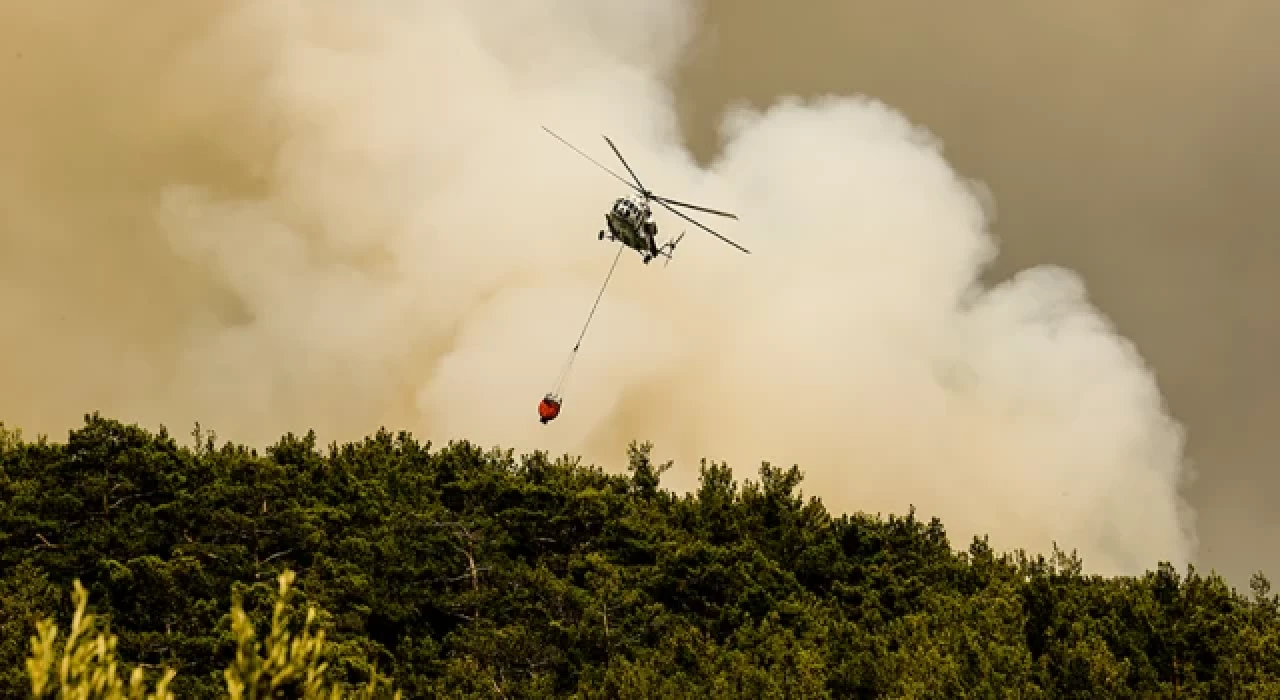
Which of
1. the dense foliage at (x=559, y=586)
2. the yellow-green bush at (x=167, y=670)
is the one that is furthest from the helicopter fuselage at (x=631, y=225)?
the yellow-green bush at (x=167, y=670)

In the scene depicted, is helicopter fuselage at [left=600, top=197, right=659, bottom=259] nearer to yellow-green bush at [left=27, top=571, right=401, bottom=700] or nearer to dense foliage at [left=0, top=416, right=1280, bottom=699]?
dense foliage at [left=0, top=416, right=1280, bottom=699]

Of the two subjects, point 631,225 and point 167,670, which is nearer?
point 167,670

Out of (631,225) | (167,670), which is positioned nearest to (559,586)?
(631,225)

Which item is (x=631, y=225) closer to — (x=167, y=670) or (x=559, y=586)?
(x=559, y=586)

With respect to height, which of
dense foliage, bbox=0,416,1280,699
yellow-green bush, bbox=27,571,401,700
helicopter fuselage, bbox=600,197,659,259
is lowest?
yellow-green bush, bbox=27,571,401,700

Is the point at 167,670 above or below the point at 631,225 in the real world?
below

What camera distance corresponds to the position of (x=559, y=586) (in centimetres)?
5478

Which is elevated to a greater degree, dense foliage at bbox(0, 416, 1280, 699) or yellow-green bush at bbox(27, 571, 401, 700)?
dense foliage at bbox(0, 416, 1280, 699)

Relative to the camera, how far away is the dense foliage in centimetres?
4212

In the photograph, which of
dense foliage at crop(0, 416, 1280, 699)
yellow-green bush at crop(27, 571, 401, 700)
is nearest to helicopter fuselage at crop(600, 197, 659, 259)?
dense foliage at crop(0, 416, 1280, 699)

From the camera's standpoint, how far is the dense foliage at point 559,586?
138ft

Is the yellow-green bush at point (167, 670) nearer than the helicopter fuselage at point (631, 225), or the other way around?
the yellow-green bush at point (167, 670)

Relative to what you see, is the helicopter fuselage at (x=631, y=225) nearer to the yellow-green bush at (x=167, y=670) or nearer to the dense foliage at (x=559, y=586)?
the dense foliage at (x=559, y=586)

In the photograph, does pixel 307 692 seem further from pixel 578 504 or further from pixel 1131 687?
pixel 578 504
